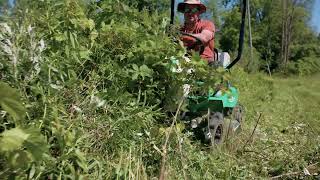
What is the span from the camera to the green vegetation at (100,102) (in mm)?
3193

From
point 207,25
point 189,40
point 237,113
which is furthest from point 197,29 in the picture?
point 237,113

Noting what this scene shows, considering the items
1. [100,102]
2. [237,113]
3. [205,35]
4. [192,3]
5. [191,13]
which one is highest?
[192,3]

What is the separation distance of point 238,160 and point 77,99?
1807 mm

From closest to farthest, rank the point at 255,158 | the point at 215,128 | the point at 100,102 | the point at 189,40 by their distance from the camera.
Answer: the point at 100,102, the point at 255,158, the point at 215,128, the point at 189,40

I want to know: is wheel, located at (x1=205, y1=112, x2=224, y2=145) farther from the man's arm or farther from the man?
the man's arm

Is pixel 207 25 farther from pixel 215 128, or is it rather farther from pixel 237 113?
pixel 215 128

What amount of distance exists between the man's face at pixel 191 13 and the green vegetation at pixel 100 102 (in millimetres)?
1407

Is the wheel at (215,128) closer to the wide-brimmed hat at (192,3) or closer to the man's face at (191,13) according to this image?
the man's face at (191,13)

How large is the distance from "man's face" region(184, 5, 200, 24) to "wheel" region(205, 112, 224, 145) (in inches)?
45.8

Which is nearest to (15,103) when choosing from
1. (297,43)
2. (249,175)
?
(249,175)

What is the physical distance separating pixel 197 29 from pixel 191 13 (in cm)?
18

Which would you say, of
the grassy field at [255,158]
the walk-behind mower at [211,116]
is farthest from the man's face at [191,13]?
the grassy field at [255,158]

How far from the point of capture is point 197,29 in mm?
6180

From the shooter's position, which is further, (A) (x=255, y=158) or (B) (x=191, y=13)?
(B) (x=191, y=13)
